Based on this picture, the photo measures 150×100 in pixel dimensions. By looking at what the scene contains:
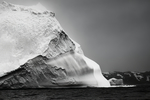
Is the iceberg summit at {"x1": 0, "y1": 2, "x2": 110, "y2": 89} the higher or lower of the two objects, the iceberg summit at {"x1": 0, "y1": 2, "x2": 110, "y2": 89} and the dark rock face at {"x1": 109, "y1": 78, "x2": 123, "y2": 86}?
the higher

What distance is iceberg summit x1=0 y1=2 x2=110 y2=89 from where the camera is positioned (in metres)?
24.0

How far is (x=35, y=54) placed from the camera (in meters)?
25.0

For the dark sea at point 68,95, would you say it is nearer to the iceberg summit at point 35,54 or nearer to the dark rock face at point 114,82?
the iceberg summit at point 35,54

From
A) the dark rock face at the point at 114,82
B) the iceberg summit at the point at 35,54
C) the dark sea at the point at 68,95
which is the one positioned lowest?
the dark sea at the point at 68,95

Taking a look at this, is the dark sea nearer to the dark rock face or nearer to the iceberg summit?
the iceberg summit

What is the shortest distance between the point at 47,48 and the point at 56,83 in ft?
12.5

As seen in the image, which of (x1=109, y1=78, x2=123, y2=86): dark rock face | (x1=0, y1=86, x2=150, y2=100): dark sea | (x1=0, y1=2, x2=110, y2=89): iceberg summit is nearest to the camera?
(x1=0, y1=86, x2=150, y2=100): dark sea

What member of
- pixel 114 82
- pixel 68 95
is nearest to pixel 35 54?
pixel 68 95

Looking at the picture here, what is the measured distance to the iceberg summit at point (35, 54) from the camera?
24.0 metres

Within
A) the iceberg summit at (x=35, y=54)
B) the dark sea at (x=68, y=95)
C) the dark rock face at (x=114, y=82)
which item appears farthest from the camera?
the dark rock face at (x=114, y=82)

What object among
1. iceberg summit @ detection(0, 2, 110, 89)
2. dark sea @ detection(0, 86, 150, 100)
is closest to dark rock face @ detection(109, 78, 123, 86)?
iceberg summit @ detection(0, 2, 110, 89)

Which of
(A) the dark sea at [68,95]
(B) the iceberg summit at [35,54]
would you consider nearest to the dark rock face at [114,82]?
(B) the iceberg summit at [35,54]

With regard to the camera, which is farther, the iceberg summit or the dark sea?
the iceberg summit

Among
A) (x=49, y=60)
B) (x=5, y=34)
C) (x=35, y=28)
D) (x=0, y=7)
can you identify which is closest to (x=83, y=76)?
(x=49, y=60)
